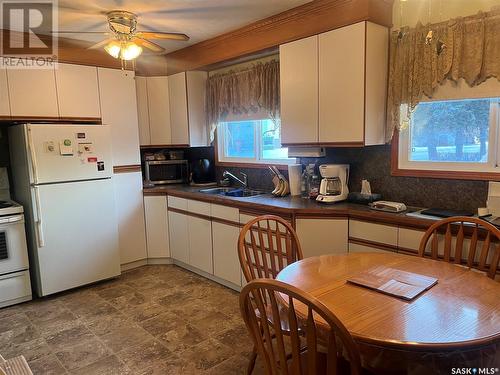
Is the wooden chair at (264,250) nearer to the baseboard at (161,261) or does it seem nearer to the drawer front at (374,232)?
the drawer front at (374,232)

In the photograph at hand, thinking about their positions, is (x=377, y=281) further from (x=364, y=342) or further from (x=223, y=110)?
(x=223, y=110)

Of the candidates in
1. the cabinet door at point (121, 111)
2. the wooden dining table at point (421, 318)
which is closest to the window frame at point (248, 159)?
the cabinet door at point (121, 111)

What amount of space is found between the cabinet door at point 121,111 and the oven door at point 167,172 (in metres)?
0.31

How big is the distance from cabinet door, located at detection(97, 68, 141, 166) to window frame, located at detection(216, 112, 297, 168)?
920mm

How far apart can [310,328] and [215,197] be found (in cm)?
230

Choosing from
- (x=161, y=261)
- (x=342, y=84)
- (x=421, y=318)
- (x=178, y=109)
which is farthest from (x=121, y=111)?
→ (x=421, y=318)

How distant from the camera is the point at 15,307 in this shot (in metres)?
3.10

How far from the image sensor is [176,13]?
278 centimetres

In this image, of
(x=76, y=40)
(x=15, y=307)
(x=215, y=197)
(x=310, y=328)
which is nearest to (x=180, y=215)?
(x=215, y=197)

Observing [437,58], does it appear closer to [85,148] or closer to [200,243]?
[200,243]

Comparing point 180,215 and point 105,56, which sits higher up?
point 105,56

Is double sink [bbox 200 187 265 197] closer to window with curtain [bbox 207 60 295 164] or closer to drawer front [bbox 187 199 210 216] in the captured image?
drawer front [bbox 187 199 210 216]

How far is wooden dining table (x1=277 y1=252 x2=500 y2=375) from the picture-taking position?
111cm

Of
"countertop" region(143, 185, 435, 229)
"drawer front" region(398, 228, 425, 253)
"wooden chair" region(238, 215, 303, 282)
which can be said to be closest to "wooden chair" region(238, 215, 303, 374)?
"wooden chair" region(238, 215, 303, 282)
